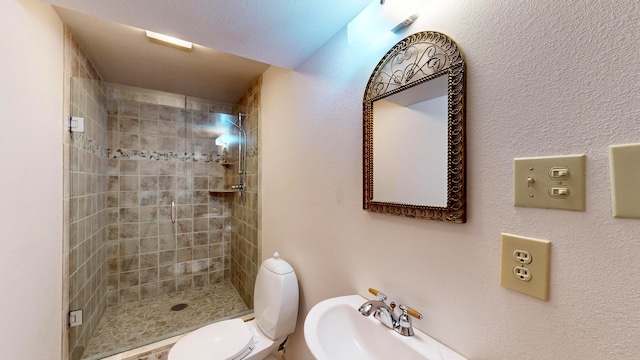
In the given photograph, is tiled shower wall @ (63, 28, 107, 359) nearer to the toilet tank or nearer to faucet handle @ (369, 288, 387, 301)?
the toilet tank

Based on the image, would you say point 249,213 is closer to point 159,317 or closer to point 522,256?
point 159,317

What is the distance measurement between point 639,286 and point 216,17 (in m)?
1.56

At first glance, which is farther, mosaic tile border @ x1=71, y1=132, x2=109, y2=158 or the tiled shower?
the tiled shower

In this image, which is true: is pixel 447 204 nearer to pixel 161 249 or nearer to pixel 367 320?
pixel 367 320

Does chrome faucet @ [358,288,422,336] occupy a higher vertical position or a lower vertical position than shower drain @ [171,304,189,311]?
higher

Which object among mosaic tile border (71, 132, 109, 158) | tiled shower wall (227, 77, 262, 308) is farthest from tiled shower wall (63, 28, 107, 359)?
tiled shower wall (227, 77, 262, 308)

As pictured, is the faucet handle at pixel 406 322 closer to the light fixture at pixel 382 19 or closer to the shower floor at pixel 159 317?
the light fixture at pixel 382 19

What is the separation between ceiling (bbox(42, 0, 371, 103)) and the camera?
3.32 ft

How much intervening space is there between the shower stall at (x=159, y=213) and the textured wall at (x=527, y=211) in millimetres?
1605

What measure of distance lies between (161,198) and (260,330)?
1.90m

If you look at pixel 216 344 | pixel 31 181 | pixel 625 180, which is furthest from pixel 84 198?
pixel 625 180

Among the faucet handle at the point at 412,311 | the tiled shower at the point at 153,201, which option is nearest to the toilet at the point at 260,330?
the tiled shower at the point at 153,201

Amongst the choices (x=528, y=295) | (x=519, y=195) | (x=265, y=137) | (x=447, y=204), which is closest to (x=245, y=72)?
(x=265, y=137)

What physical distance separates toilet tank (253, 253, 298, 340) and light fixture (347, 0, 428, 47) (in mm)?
1336
